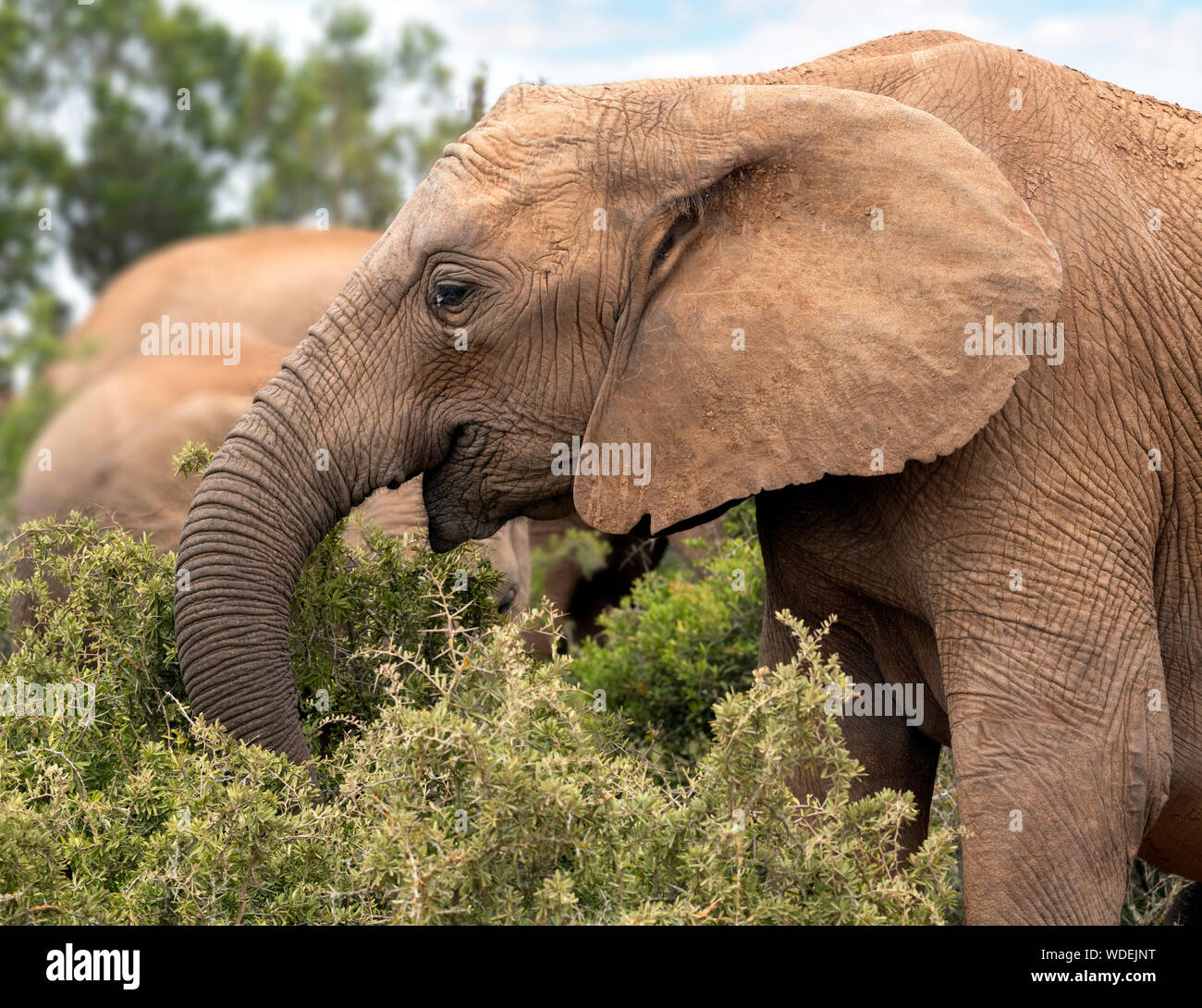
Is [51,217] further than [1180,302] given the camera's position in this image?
No

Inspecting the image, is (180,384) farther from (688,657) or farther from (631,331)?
(688,657)

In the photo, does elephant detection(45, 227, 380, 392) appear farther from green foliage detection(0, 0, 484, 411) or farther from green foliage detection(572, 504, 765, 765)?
green foliage detection(572, 504, 765, 765)

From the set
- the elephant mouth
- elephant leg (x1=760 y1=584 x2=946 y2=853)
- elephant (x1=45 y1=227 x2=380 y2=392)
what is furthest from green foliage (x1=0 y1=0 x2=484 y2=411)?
elephant leg (x1=760 y1=584 x2=946 y2=853)

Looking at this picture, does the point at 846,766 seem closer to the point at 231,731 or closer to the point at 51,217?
the point at 231,731

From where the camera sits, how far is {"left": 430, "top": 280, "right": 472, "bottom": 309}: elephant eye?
3.90 metres

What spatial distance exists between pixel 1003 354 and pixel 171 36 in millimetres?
2215

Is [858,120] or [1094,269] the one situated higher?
[858,120]

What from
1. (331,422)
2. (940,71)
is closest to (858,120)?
(940,71)

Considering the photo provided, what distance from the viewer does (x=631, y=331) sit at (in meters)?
3.90

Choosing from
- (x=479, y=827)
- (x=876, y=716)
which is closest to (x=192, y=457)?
(x=479, y=827)

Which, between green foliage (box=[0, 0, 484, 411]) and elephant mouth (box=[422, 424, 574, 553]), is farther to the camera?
elephant mouth (box=[422, 424, 574, 553])

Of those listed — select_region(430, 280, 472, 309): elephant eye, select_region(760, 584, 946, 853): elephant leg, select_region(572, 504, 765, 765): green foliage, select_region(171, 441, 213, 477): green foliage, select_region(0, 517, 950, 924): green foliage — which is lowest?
select_region(0, 517, 950, 924): green foliage

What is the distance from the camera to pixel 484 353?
157 inches

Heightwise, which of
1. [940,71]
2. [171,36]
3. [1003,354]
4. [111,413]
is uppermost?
[940,71]
